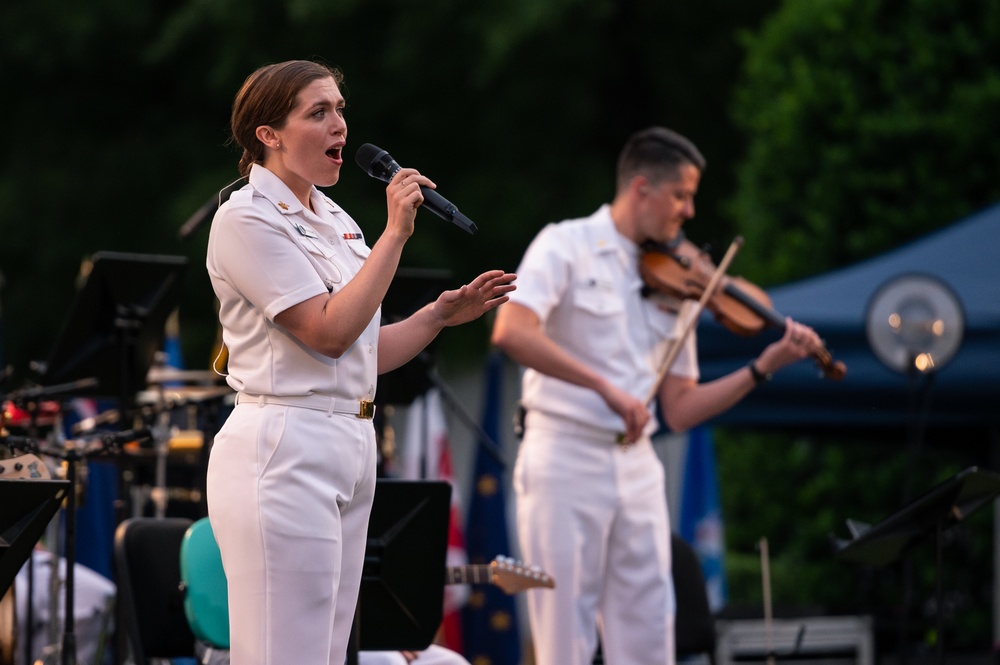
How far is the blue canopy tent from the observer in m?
5.84

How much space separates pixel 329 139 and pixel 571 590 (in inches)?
76.2

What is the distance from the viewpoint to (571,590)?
436 cm

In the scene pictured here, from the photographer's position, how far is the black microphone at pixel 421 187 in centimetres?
283

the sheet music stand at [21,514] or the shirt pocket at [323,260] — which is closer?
the shirt pocket at [323,260]

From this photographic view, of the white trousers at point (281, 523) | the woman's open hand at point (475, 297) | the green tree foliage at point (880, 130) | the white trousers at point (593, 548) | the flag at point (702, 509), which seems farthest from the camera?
the green tree foliage at point (880, 130)

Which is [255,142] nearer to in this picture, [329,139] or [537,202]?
[329,139]

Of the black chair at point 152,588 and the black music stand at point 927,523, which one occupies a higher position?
the black music stand at point 927,523

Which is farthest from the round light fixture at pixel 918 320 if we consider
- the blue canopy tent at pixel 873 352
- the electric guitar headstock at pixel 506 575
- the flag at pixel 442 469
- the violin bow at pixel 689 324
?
the flag at pixel 442 469

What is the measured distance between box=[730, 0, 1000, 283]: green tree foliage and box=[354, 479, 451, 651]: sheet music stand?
433 centimetres

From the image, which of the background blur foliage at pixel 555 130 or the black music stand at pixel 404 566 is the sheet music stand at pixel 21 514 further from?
the background blur foliage at pixel 555 130

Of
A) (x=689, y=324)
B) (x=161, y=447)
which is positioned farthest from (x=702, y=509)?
(x=161, y=447)

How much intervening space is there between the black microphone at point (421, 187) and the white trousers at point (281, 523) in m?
0.45

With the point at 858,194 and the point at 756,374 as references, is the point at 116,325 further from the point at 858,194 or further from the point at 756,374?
the point at 858,194

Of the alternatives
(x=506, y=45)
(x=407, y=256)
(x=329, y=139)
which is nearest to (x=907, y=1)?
(x=506, y=45)
